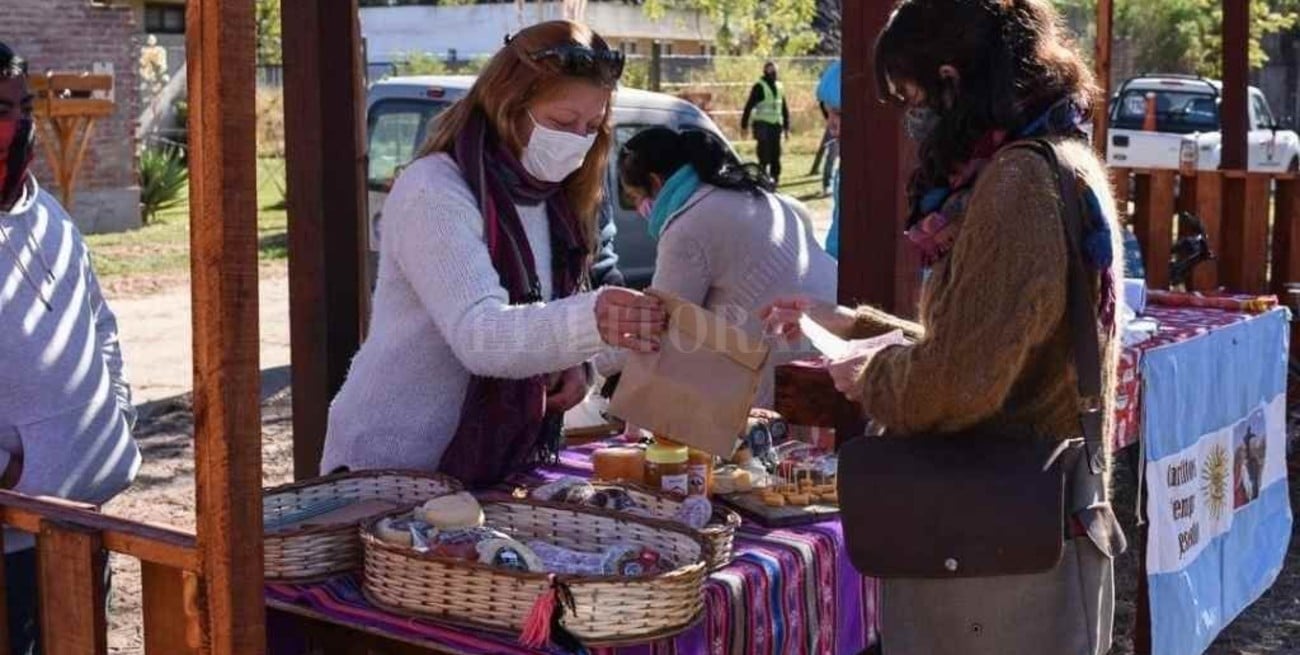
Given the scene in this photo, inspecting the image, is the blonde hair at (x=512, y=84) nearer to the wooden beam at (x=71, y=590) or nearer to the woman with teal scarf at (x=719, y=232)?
the wooden beam at (x=71, y=590)

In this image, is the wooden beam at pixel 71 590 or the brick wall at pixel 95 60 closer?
the wooden beam at pixel 71 590

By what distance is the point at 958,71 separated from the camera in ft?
8.20

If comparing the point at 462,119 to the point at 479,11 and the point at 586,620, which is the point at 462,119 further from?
the point at 479,11

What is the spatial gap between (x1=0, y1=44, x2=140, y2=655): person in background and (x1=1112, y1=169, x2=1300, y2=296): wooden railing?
466 centimetres

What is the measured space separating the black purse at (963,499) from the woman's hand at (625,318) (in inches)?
15.8

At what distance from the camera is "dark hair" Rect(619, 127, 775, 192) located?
500 centimetres

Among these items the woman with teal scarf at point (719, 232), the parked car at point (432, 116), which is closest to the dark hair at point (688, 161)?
the woman with teal scarf at point (719, 232)

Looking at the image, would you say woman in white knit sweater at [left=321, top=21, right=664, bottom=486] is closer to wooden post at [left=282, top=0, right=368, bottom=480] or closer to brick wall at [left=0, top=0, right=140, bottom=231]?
wooden post at [left=282, top=0, right=368, bottom=480]

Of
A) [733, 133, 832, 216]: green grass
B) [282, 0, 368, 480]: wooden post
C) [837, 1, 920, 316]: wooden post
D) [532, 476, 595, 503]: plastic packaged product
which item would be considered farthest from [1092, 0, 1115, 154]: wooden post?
[733, 133, 832, 216]: green grass

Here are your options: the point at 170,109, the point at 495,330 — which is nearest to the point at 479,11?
the point at 170,109

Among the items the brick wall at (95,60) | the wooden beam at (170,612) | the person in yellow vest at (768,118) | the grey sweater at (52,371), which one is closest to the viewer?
the wooden beam at (170,612)

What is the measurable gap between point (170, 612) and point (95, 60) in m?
15.1

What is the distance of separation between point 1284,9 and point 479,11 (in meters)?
17.1

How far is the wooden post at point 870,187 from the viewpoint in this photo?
144 inches
